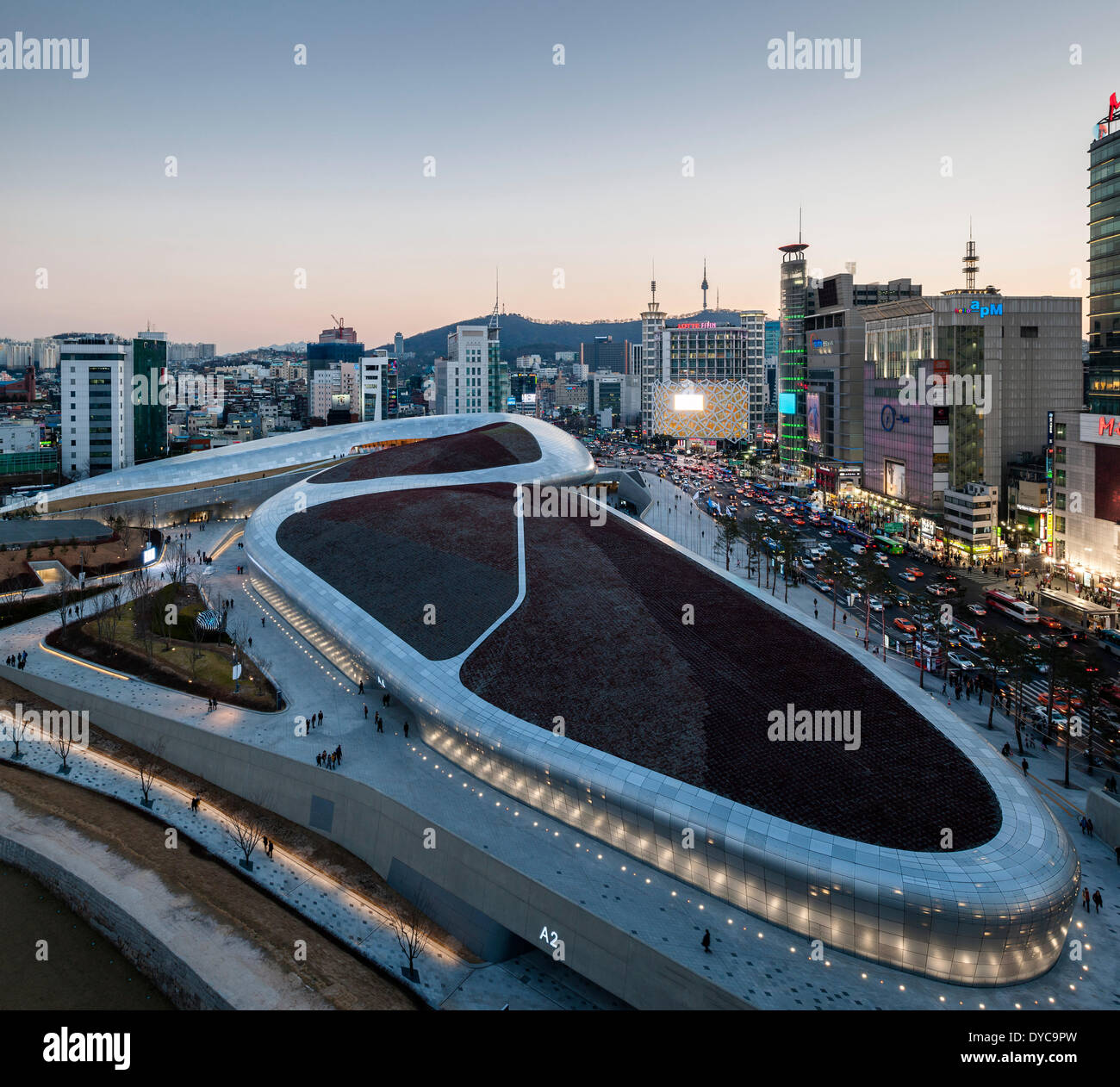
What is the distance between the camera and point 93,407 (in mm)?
98438

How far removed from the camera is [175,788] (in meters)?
31.7

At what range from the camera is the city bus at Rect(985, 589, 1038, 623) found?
51875mm

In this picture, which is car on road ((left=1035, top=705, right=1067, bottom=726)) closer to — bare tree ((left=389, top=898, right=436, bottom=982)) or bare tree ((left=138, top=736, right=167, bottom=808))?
bare tree ((left=389, top=898, right=436, bottom=982))

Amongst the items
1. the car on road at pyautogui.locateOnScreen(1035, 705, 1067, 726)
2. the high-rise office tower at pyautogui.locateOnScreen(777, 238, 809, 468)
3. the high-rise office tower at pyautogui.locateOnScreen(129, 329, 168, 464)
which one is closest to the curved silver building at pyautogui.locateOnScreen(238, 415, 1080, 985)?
the car on road at pyautogui.locateOnScreen(1035, 705, 1067, 726)

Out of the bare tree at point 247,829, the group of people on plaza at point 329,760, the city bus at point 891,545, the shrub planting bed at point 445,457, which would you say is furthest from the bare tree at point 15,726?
the city bus at point 891,545

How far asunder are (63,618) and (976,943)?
155 ft

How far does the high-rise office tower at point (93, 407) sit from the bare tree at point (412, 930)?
9489 centimetres

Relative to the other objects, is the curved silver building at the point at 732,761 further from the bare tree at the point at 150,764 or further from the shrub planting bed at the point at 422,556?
the bare tree at the point at 150,764

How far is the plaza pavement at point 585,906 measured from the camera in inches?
739

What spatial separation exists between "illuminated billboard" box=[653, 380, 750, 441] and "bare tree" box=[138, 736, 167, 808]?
158172mm

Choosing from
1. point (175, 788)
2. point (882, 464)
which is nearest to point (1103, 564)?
point (882, 464)

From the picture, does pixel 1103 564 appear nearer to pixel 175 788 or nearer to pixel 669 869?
pixel 669 869

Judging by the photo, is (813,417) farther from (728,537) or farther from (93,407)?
(93,407)
